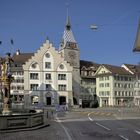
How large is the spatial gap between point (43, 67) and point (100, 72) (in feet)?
87.6

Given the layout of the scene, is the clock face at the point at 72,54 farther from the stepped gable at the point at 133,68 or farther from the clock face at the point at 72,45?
the stepped gable at the point at 133,68

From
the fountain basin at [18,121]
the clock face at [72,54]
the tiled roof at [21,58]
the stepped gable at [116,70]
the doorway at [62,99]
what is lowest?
the fountain basin at [18,121]

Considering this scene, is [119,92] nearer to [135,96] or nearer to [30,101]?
[135,96]

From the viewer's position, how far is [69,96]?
3989 inches

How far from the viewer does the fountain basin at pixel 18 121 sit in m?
24.4

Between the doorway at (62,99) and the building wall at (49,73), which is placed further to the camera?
the doorway at (62,99)

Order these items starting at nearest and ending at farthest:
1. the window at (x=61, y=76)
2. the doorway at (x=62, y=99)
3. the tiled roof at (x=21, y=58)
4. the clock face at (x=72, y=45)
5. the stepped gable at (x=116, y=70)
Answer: the doorway at (x=62, y=99), the window at (x=61, y=76), the tiled roof at (x=21, y=58), the stepped gable at (x=116, y=70), the clock face at (x=72, y=45)

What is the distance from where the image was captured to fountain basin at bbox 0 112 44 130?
2438 centimetres

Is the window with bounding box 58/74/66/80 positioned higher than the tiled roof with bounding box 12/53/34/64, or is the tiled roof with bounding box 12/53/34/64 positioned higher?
the tiled roof with bounding box 12/53/34/64

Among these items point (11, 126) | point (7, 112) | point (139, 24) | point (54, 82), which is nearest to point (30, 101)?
point (54, 82)

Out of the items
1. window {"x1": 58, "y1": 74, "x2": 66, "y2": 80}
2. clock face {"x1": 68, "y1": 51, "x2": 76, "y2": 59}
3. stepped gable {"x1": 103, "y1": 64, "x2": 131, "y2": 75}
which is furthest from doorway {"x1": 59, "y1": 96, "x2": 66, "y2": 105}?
clock face {"x1": 68, "y1": 51, "x2": 76, "y2": 59}

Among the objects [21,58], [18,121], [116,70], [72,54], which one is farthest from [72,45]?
[18,121]

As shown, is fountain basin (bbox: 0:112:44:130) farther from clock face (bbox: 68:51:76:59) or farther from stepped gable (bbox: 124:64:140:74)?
stepped gable (bbox: 124:64:140:74)

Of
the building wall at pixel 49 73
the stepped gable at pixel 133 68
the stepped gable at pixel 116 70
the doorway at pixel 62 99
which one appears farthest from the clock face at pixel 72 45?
the doorway at pixel 62 99
